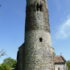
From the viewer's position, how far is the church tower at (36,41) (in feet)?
76.2

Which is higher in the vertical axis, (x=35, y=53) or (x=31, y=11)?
(x=31, y=11)

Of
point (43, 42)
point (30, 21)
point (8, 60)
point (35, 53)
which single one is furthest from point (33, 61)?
point (8, 60)

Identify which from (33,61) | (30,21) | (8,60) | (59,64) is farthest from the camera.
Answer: (8,60)

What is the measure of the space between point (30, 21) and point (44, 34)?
2334mm

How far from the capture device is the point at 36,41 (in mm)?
23797

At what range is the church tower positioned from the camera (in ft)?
76.2

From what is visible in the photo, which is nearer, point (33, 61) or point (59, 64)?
point (33, 61)

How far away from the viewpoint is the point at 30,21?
81.6 ft

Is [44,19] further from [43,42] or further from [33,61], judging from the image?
[33,61]

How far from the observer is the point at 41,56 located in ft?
76.4

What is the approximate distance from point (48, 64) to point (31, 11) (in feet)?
22.1

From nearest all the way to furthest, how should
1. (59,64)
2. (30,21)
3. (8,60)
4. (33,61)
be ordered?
(33,61) → (30,21) → (59,64) → (8,60)

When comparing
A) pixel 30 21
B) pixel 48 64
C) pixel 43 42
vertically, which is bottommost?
pixel 48 64

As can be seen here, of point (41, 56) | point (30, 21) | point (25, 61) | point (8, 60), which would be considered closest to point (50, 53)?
point (41, 56)
